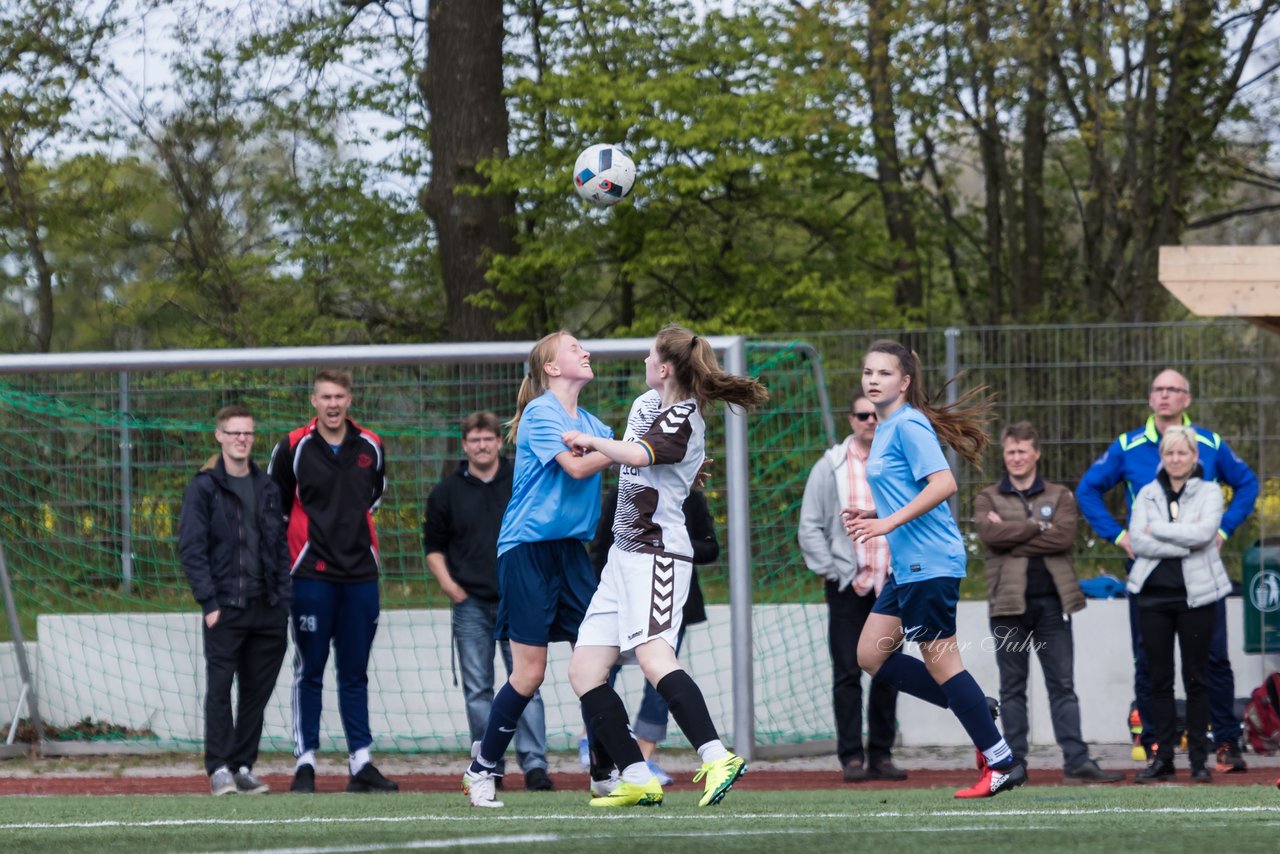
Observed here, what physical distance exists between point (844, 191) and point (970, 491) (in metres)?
13.8

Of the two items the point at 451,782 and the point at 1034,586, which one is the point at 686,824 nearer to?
the point at 1034,586

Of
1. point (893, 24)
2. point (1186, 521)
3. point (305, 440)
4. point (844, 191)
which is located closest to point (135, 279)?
point (844, 191)

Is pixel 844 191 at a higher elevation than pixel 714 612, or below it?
higher

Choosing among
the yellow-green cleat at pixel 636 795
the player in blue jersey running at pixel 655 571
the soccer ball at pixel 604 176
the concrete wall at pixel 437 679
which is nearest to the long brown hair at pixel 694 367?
the player in blue jersey running at pixel 655 571

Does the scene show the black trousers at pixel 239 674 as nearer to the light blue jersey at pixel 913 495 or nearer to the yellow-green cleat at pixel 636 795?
the yellow-green cleat at pixel 636 795

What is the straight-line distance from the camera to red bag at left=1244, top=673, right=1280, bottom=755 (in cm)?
920

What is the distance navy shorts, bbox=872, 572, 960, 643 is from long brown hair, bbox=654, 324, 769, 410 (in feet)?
3.59

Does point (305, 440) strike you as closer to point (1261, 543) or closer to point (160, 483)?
point (160, 483)

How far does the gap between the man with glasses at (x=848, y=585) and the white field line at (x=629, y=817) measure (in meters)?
2.97

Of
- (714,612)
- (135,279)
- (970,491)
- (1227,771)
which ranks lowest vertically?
(1227,771)

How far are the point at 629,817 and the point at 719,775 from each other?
377 millimetres

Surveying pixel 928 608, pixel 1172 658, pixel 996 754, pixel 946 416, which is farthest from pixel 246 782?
pixel 1172 658

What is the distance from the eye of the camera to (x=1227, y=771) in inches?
337

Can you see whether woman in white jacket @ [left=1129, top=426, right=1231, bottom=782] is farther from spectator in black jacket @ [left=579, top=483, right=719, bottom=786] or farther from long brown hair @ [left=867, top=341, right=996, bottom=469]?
spectator in black jacket @ [left=579, top=483, right=719, bottom=786]
